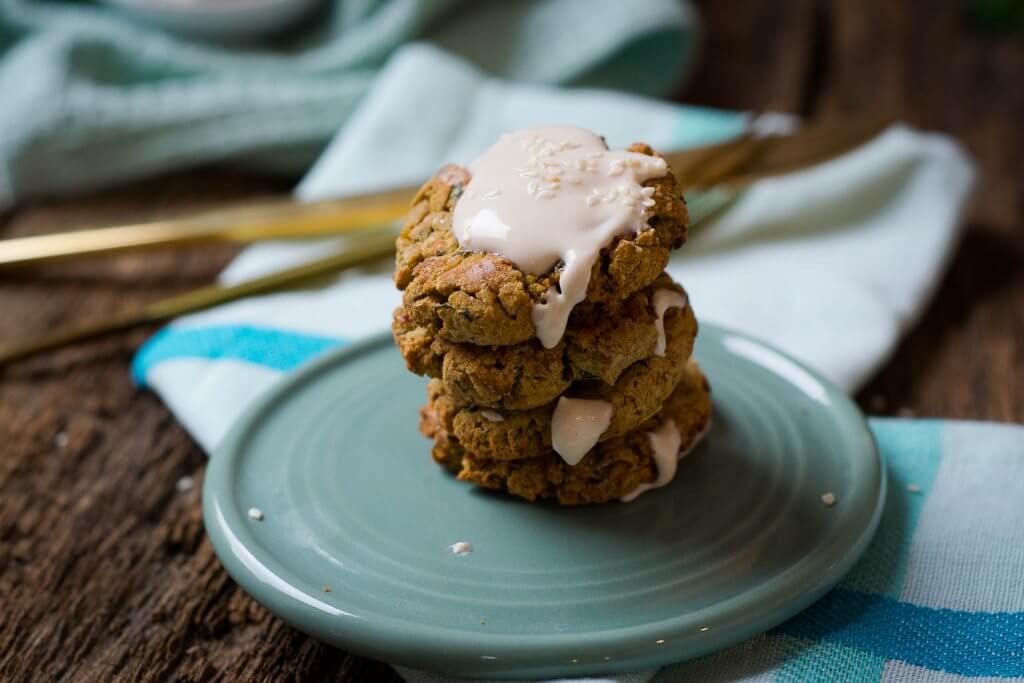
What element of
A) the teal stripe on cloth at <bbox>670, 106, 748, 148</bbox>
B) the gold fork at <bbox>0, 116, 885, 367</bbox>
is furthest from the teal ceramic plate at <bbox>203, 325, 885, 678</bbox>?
the teal stripe on cloth at <bbox>670, 106, 748, 148</bbox>

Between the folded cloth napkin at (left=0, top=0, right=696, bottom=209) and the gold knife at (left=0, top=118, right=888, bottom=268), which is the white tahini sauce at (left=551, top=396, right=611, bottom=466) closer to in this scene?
the gold knife at (left=0, top=118, right=888, bottom=268)

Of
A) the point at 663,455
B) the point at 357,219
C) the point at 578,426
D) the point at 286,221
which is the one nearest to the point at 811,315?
the point at 663,455

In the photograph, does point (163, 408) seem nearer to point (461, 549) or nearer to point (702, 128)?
point (461, 549)

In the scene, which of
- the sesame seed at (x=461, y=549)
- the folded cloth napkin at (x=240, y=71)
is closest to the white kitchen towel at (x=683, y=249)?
the folded cloth napkin at (x=240, y=71)

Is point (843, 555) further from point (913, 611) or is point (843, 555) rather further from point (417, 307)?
point (417, 307)

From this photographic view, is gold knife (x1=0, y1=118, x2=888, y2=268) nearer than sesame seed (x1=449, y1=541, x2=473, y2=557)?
No

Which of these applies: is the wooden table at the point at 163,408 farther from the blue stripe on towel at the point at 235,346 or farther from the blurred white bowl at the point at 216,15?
the blurred white bowl at the point at 216,15
